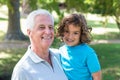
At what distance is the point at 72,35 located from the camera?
3789 mm

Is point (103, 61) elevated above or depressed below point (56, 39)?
below

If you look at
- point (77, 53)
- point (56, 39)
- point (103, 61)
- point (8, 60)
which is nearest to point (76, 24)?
point (77, 53)

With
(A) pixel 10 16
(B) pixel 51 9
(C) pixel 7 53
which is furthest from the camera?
(A) pixel 10 16

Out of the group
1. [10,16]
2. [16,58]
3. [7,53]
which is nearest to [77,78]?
[16,58]

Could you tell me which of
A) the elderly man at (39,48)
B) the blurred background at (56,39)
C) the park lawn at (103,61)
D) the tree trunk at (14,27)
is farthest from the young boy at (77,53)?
the tree trunk at (14,27)

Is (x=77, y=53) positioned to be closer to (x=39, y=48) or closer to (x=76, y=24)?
(x=76, y=24)

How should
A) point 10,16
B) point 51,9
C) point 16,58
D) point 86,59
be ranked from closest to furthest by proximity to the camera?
1. point 86,59
2. point 51,9
3. point 16,58
4. point 10,16

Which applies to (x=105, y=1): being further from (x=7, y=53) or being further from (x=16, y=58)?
(x=7, y=53)

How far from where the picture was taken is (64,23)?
379cm

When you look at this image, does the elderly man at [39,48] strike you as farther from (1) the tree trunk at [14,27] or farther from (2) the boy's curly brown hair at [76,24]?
(1) the tree trunk at [14,27]

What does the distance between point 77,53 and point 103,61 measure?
8.55m

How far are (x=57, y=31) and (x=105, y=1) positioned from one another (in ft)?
26.0

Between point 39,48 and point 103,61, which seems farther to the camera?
point 103,61

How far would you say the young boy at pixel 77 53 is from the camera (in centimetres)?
374
